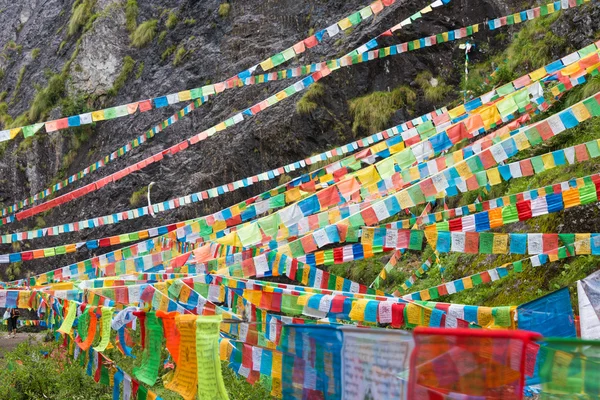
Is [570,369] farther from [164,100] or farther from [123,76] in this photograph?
[123,76]

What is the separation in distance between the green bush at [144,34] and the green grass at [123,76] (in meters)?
0.86

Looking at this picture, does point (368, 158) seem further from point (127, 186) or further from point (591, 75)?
point (127, 186)

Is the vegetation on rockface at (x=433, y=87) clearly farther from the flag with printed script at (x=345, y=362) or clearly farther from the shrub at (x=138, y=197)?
the flag with printed script at (x=345, y=362)

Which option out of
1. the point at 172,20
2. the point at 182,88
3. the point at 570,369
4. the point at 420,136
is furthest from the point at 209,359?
the point at 172,20

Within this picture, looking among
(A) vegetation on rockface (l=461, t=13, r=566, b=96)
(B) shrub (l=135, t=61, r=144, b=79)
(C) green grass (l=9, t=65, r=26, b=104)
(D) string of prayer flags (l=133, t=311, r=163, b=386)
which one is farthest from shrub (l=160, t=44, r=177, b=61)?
(D) string of prayer flags (l=133, t=311, r=163, b=386)

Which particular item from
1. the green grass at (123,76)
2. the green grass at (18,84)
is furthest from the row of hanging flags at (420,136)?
the green grass at (18,84)

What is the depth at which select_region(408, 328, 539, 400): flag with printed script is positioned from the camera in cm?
313

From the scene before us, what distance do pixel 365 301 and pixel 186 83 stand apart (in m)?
19.1

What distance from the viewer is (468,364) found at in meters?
3.24

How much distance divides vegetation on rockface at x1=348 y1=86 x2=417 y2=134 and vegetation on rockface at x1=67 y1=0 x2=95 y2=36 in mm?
16967

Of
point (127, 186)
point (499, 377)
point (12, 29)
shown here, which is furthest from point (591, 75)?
point (12, 29)

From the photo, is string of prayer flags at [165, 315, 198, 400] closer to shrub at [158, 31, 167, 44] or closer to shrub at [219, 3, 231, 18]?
shrub at [219, 3, 231, 18]

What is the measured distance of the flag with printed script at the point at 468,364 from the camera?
3.13 m

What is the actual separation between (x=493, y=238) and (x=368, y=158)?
5.77 m
